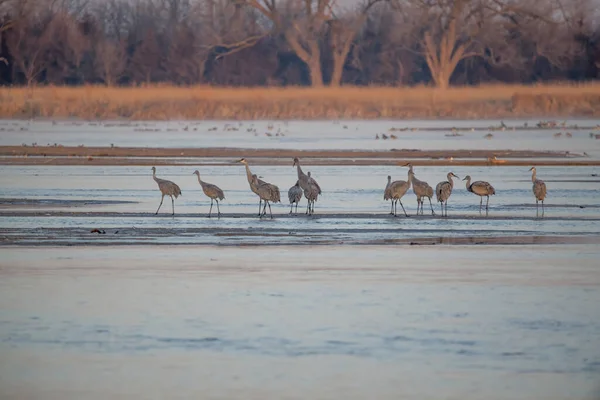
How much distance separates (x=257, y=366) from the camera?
349 inches

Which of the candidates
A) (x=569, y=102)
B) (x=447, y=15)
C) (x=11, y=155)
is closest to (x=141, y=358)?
(x=11, y=155)

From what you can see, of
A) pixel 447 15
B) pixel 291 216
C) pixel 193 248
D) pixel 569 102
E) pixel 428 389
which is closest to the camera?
pixel 428 389

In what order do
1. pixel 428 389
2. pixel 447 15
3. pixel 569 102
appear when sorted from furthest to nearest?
1. pixel 447 15
2. pixel 569 102
3. pixel 428 389

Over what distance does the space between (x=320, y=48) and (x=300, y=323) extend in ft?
219

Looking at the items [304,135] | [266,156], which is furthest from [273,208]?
[304,135]

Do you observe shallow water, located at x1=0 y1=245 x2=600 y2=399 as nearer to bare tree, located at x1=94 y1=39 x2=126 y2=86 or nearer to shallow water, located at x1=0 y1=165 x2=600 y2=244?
shallow water, located at x1=0 y1=165 x2=600 y2=244

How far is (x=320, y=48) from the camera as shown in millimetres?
76312

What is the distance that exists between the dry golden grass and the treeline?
17.7 m

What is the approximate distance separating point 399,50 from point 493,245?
59968 millimetres

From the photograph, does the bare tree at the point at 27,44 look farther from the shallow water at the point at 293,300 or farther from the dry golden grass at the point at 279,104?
the shallow water at the point at 293,300

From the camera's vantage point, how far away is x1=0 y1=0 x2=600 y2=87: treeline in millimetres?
67500

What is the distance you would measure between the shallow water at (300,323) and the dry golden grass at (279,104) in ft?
98.0

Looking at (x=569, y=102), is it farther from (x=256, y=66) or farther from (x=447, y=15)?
(x=256, y=66)

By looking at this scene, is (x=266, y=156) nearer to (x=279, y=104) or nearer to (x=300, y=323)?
(x=279, y=104)
